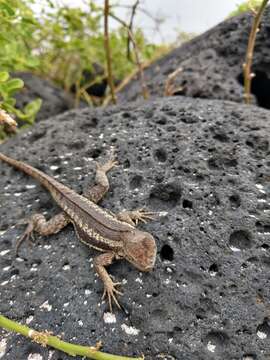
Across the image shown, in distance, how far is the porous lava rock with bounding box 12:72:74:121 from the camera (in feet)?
19.4

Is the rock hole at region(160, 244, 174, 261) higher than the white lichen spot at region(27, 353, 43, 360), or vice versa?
the rock hole at region(160, 244, 174, 261)

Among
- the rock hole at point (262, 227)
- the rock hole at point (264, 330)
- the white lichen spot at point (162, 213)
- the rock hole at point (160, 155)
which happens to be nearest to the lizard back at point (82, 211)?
the white lichen spot at point (162, 213)

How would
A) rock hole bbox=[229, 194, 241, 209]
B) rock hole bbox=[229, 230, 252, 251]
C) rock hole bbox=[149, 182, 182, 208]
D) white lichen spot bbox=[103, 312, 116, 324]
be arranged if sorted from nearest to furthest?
white lichen spot bbox=[103, 312, 116, 324] < rock hole bbox=[229, 230, 252, 251] < rock hole bbox=[229, 194, 241, 209] < rock hole bbox=[149, 182, 182, 208]

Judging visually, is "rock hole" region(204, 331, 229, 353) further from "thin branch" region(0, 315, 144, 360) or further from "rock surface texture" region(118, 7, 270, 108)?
"rock surface texture" region(118, 7, 270, 108)

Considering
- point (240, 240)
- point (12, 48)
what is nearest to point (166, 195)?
point (240, 240)

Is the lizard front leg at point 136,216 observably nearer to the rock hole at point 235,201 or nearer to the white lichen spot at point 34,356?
the rock hole at point 235,201

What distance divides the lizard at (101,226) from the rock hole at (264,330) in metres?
0.80

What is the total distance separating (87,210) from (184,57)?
9.27ft

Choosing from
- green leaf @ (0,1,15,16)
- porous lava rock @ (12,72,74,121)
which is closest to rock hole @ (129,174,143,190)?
green leaf @ (0,1,15,16)

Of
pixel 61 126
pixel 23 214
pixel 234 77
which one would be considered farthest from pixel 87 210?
pixel 234 77

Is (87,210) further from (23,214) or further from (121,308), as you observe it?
(121,308)

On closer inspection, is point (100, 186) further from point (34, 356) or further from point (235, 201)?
point (34, 356)

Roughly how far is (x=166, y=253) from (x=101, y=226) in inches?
27.8

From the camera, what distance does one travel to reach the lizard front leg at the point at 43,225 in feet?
11.7
